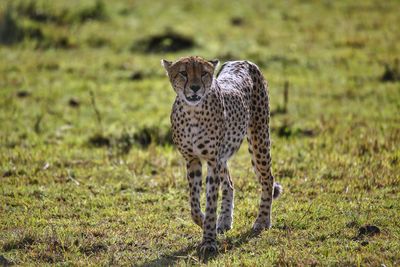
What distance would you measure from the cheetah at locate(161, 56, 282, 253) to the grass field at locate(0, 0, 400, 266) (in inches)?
10.1

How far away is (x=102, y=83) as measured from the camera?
12703mm

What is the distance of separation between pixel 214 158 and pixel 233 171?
2.45 m

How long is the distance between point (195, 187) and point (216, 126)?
1.63 ft

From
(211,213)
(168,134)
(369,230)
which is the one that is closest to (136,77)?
(168,134)

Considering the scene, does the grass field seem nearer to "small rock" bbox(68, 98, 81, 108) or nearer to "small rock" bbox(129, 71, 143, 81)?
"small rock" bbox(68, 98, 81, 108)

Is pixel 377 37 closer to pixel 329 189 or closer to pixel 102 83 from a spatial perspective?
pixel 102 83

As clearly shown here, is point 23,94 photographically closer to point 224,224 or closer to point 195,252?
point 224,224

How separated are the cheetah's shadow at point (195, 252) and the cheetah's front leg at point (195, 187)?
212 mm

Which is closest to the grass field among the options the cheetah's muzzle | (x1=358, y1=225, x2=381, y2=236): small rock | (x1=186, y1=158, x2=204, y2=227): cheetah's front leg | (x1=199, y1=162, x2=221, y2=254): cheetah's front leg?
(x1=358, y1=225, x2=381, y2=236): small rock

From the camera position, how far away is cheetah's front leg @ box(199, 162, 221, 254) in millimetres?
6137

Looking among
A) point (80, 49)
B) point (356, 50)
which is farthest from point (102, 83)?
point (356, 50)

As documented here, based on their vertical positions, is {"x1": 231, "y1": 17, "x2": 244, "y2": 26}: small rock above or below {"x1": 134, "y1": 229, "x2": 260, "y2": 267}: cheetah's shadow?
above

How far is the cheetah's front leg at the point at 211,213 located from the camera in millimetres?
6137

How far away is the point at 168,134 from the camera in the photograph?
996 centimetres
